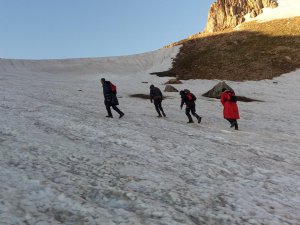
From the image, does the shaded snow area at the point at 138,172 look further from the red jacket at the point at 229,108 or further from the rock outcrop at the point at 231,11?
the rock outcrop at the point at 231,11

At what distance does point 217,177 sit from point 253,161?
2.58 m

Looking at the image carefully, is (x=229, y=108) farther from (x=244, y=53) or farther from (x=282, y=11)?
(x=282, y=11)

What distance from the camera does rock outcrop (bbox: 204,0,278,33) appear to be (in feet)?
280

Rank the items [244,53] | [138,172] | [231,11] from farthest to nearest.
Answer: [231,11] → [244,53] → [138,172]

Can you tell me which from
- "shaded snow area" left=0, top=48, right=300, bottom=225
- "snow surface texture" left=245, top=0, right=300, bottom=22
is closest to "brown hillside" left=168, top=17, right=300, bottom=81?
"snow surface texture" left=245, top=0, right=300, bottom=22

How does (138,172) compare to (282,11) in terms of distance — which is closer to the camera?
(138,172)

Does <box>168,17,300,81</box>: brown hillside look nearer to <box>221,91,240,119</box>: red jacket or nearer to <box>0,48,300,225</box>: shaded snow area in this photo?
<box>221,91,240,119</box>: red jacket

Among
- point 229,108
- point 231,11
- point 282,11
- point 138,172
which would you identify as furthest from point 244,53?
point 138,172

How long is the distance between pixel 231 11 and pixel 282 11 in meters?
11.5

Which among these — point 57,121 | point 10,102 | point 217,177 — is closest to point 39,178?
point 217,177

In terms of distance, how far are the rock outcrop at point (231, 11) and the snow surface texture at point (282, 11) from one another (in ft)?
4.19

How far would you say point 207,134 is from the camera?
1603cm

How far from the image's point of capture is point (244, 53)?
6347cm

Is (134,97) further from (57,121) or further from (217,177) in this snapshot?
(217,177)
